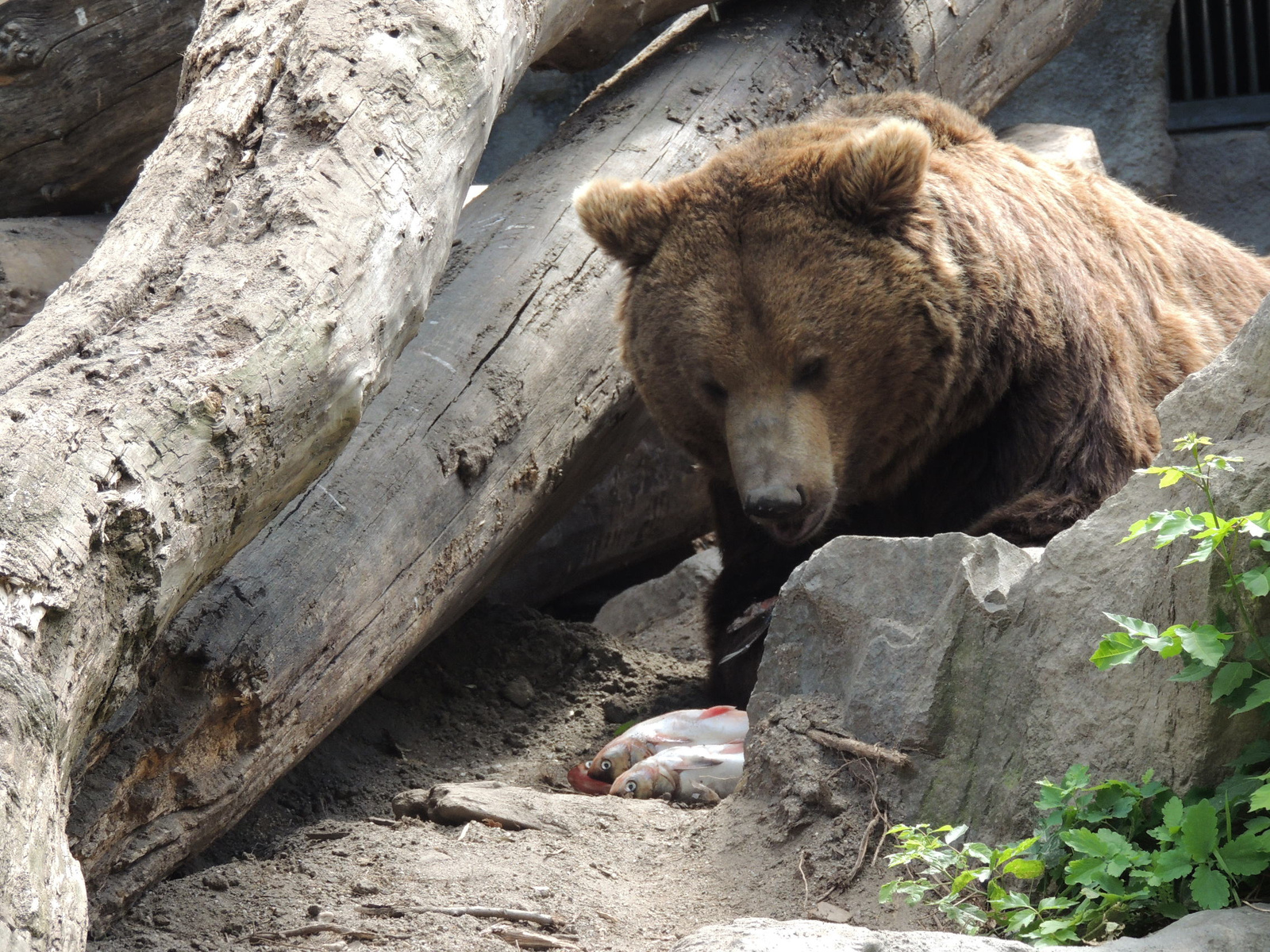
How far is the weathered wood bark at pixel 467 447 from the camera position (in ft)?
10.1

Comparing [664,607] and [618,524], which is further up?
[618,524]

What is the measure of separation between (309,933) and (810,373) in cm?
225

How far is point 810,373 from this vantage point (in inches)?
162

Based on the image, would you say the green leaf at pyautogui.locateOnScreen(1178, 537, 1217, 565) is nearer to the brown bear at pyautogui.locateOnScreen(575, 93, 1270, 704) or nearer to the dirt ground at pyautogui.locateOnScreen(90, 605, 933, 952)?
the dirt ground at pyautogui.locateOnScreen(90, 605, 933, 952)

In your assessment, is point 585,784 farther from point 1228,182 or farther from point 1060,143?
point 1228,182

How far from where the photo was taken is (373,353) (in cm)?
289

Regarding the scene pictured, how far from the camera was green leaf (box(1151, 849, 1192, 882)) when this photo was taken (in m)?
2.01

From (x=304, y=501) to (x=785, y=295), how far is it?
161cm

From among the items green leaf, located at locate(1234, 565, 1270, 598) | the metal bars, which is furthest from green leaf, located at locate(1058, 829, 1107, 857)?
the metal bars

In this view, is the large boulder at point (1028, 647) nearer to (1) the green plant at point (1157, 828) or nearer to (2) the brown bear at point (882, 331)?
(1) the green plant at point (1157, 828)

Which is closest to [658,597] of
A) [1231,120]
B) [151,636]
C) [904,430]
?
[904,430]

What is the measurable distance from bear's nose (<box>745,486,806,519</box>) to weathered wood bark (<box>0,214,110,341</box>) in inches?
108

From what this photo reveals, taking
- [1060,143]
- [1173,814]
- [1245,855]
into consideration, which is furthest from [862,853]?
[1060,143]

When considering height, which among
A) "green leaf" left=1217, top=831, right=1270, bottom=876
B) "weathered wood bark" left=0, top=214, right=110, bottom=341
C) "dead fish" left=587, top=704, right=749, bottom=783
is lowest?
"dead fish" left=587, top=704, right=749, bottom=783
